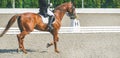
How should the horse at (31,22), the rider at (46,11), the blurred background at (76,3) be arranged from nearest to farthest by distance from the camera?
1. the horse at (31,22)
2. the rider at (46,11)
3. the blurred background at (76,3)

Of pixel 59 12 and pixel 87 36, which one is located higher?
pixel 59 12

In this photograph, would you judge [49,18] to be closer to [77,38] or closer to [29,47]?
[29,47]

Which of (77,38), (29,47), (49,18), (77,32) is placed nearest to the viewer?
(49,18)

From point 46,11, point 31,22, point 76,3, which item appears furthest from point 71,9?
point 76,3

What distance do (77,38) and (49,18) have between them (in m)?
3.64

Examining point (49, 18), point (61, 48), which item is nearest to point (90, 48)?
point (61, 48)

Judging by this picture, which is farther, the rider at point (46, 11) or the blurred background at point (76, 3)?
the blurred background at point (76, 3)

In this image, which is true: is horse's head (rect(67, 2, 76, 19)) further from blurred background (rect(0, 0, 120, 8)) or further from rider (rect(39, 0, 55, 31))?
blurred background (rect(0, 0, 120, 8))

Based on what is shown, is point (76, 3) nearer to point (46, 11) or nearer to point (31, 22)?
point (46, 11)

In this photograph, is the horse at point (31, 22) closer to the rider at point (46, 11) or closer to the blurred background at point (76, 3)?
the rider at point (46, 11)

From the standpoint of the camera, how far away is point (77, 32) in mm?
18031

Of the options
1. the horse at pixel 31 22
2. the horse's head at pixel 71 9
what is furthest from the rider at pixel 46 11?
the horse's head at pixel 71 9

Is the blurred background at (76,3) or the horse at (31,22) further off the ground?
the horse at (31,22)

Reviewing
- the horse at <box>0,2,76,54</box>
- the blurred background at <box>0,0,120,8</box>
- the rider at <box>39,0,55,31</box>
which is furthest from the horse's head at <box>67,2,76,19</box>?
the blurred background at <box>0,0,120,8</box>
